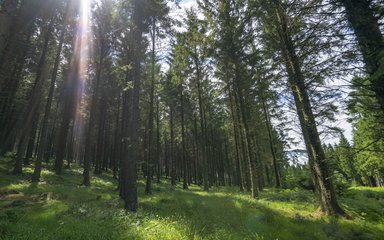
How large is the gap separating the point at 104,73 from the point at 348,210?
82.6 feet

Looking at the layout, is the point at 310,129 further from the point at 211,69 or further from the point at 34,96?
the point at 34,96

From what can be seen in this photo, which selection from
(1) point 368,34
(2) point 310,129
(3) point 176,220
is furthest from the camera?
(2) point 310,129

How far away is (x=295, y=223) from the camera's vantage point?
9.69m

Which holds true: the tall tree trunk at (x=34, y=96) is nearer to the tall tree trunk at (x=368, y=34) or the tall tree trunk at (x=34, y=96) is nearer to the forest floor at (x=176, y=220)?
the forest floor at (x=176, y=220)

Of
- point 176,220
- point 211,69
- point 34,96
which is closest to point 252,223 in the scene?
point 176,220

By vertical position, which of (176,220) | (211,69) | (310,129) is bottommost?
(176,220)

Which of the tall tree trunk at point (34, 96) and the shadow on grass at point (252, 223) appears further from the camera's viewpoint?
the tall tree trunk at point (34, 96)

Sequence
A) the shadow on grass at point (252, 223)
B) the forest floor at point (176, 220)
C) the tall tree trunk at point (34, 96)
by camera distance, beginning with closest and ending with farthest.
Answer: the forest floor at point (176, 220) < the shadow on grass at point (252, 223) < the tall tree trunk at point (34, 96)

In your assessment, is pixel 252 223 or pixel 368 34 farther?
pixel 252 223

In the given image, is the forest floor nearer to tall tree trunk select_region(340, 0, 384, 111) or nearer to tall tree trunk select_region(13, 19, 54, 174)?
tall tree trunk select_region(13, 19, 54, 174)

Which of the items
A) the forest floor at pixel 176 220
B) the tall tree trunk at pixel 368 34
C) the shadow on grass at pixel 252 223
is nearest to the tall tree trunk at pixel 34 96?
the forest floor at pixel 176 220

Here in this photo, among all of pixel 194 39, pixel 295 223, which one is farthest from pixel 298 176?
pixel 194 39

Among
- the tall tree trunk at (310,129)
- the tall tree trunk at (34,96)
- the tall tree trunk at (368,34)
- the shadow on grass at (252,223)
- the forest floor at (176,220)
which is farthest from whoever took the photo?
the tall tree trunk at (34,96)

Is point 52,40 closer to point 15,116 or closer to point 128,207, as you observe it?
point 15,116
